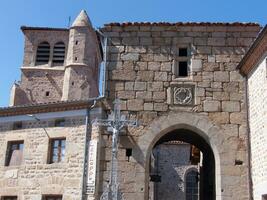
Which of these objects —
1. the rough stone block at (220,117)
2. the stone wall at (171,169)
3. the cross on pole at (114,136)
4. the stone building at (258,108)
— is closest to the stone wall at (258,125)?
the stone building at (258,108)

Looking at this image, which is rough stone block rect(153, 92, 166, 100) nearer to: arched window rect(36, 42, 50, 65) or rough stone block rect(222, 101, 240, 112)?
rough stone block rect(222, 101, 240, 112)

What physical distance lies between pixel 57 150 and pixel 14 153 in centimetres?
184

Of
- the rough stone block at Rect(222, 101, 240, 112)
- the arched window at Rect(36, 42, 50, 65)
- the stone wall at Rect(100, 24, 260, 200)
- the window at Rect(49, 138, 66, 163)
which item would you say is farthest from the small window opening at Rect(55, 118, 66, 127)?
the arched window at Rect(36, 42, 50, 65)

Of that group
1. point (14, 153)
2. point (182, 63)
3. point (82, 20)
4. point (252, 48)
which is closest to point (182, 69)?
point (182, 63)

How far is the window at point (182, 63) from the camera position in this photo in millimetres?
11562

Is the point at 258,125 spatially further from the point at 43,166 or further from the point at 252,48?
the point at 43,166

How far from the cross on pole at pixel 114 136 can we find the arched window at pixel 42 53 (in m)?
25.6

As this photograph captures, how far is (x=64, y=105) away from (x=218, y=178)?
18.0 feet

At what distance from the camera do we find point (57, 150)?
13.6 m

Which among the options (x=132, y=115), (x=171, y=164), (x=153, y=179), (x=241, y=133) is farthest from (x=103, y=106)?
(x=171, y=164)

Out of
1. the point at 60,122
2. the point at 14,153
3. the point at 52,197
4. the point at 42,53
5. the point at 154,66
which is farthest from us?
the point at 42,53

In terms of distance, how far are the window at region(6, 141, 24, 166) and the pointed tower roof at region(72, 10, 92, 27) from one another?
838 inches

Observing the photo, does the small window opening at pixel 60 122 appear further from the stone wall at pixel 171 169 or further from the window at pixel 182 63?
the stone wall at pixel 171 169

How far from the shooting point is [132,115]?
36.5 feet
